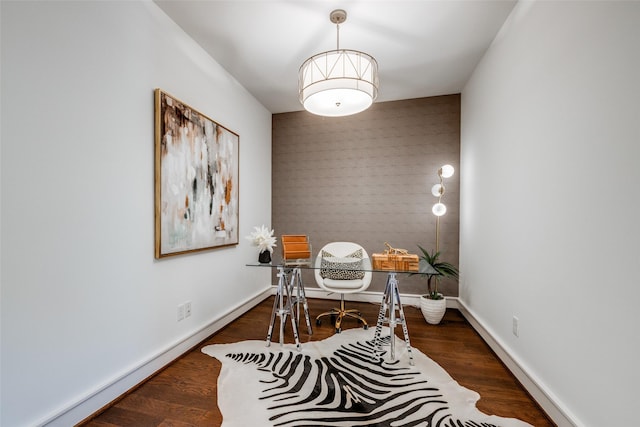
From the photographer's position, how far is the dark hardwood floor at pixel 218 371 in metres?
1.62

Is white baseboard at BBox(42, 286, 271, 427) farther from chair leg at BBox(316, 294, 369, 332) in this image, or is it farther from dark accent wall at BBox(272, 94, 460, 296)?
dark accent wall at BBox(272, 94, 460, 296)

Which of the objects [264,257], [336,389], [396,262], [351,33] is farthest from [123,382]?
[351,33]

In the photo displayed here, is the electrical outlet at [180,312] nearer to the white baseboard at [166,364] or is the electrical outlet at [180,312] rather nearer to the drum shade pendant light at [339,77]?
the white baseboard at [166,364]

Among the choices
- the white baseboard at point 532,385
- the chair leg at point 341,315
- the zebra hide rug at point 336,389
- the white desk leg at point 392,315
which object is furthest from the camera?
the chair leg at point 341,315

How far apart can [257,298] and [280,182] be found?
159 centimetres

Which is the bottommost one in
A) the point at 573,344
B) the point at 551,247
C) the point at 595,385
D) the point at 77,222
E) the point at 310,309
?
the point at 310,309

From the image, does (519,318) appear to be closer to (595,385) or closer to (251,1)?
(595,385)

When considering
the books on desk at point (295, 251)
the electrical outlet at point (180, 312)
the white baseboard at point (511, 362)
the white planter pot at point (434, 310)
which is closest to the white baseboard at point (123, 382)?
the electrical outlet at point (180, 312)

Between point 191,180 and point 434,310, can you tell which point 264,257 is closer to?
point 191,180

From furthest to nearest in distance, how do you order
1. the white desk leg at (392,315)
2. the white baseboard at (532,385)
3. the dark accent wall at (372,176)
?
the dark accent wall at (372,176)
the white desk leg at (392,315)
the white baseboard at (532,385)

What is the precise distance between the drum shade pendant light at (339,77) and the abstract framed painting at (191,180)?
3.32 feet

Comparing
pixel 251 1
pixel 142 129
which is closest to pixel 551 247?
pixel 251 1

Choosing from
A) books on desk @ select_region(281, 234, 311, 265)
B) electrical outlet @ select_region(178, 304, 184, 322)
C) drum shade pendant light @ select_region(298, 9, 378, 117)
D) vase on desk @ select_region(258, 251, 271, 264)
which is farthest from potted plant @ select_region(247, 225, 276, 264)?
drum shade pendant light @ select_region(298, 9, 378, 117)

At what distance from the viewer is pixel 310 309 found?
11.4ft
